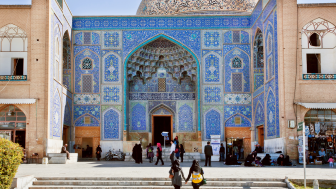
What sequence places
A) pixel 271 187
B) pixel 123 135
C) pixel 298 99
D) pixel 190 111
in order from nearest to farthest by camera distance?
pixel 271 187 < pixel 298 99 < pixel 123 135 < pixel 190 111

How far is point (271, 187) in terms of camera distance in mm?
9242

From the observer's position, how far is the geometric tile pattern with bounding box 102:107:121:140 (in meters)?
19.3

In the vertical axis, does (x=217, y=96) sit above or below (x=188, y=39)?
below

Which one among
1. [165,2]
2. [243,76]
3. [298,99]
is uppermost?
[165,2]

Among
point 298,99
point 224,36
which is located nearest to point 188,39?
point 224,36

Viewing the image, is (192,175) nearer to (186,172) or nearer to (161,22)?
(186,172)

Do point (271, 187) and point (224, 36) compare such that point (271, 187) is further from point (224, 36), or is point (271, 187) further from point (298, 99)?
point (224, 36)

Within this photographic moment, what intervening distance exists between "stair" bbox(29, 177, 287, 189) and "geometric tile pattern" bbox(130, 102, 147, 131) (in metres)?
10.6

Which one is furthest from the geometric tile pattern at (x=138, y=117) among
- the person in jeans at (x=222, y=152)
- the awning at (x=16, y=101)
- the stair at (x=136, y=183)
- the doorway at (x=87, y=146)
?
the stair at (x=136, y=183)

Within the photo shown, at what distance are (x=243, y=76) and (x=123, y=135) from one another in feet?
19.7

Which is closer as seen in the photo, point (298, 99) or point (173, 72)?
point (298, 99)

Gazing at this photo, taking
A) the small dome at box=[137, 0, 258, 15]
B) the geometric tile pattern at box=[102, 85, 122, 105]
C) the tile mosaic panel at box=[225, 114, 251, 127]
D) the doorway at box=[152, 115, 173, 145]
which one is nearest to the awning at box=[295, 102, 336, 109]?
the tile mosaic panel at box=[225, 114, 251, 127]

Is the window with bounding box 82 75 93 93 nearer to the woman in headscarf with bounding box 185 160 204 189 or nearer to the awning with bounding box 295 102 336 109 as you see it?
the awning with bounding box 295 102 336 109

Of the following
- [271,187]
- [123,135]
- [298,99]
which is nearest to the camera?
[271,187]
